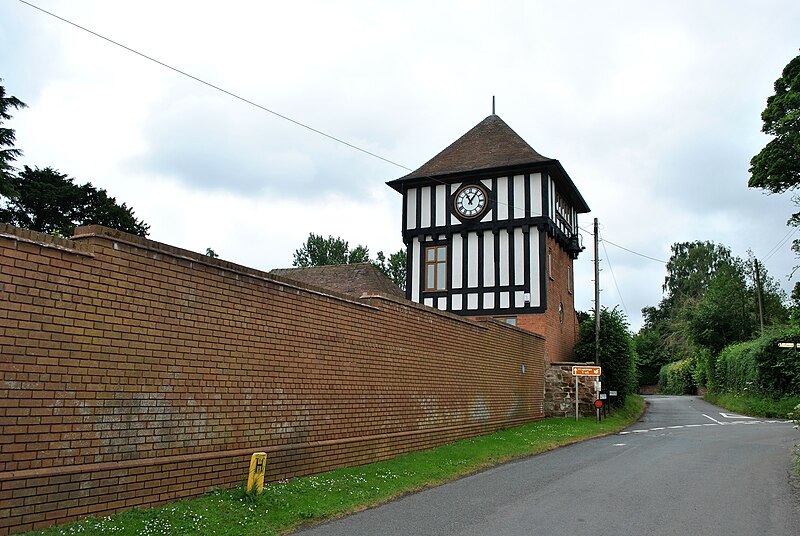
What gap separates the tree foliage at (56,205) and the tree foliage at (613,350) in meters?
26.2

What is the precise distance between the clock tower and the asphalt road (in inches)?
412

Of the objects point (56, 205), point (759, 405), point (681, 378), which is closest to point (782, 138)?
point (759, 405)

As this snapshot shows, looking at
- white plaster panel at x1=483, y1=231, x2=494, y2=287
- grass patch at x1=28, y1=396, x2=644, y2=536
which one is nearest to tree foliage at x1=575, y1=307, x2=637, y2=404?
white plaster panel at x1=483, y1=231, x2=494, y2=287

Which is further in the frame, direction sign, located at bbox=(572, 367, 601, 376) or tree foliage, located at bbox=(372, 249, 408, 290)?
tree foliage, located at bbox=(372, 249, 408, 290)

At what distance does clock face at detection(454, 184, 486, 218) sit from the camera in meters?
27.2

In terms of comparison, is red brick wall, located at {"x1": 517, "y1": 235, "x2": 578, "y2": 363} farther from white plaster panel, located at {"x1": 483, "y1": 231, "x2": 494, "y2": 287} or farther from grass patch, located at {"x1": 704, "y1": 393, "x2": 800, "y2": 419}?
grass patch, located at {"x1": 704, "y1": 393, "x2": 800, "y2": 419}

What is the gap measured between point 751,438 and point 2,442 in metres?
19.3

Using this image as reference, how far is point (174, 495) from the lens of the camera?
318 inches

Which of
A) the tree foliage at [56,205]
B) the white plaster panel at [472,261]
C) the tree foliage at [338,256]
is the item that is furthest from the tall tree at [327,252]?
the white plaster panel at [472,261]

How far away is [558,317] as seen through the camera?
28203mm

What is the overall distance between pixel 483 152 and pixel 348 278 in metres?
10.2

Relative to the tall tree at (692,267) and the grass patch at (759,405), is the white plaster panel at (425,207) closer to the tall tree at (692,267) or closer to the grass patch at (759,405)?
the grass patch at (759,405)

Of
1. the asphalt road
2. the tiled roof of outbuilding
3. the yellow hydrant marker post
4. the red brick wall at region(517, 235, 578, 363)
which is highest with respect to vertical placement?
the tiled roof of outbuilding

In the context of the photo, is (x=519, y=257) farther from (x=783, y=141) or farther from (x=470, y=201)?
(x=783, y=141)
